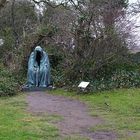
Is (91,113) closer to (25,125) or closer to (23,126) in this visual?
(25,125)

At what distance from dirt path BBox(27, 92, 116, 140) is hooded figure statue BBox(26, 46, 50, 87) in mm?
1622

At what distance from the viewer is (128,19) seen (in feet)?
66.0

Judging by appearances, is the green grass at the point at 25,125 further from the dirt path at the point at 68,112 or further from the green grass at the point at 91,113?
the dirt path at the point at 68,112

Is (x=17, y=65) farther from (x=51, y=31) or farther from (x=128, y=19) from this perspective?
(x=128, y=19)

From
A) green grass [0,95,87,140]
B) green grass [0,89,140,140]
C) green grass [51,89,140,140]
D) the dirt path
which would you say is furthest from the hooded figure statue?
green grass [0,95,87,140]

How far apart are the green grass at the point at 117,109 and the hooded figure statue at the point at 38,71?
1.37 meters

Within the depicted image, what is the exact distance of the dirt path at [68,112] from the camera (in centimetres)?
948

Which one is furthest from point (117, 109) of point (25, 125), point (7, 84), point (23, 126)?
point (7, 84)

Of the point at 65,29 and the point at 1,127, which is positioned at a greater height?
the point at 65,29

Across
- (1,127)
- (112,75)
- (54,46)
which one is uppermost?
(54,46)

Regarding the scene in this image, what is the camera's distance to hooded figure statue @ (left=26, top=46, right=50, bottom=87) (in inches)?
757

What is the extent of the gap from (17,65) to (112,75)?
188 inches

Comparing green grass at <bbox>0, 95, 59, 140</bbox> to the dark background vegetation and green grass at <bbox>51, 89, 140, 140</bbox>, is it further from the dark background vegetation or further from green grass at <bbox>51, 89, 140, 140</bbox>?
the dark background vegetation

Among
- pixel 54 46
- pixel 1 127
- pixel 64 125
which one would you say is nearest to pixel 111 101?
pixel 64 125
